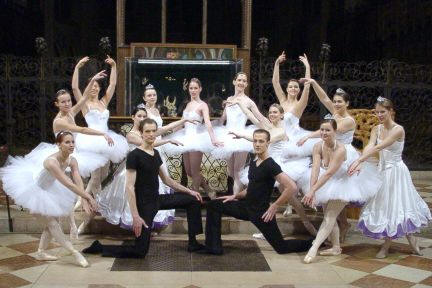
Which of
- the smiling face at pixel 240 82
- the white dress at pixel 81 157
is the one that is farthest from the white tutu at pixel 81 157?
the smiling face at pixel 240 82

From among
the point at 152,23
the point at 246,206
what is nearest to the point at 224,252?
the point at 246,206

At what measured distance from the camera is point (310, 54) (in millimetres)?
13156

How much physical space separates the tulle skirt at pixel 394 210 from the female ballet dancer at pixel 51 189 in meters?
2.51

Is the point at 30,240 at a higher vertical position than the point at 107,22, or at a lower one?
lower

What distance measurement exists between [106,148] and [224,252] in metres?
1.65

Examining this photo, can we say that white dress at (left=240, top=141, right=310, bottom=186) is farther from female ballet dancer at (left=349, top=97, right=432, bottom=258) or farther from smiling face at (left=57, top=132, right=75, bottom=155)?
smiling face at (left=57, top=132, right=75, bottom=155)

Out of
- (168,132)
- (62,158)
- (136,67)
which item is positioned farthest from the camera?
(136,67)

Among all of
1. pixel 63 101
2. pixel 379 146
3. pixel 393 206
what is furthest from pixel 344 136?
pixel 63 101

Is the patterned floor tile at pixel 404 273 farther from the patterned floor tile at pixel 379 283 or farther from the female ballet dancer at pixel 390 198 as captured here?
the female ballet dancer at pixel 390 198

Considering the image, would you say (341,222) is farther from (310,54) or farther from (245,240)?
(310,54)

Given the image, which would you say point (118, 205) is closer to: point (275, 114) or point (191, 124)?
point (191, 124)

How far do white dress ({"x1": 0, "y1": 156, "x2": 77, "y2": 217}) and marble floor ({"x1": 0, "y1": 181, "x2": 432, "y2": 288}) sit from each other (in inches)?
19.7

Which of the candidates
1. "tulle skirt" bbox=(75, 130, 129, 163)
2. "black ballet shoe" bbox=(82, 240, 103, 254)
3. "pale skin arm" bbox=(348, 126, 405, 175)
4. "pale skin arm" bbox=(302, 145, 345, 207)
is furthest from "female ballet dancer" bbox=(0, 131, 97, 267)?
"pale skin arm" bbox=(348, 126, 405, 175)

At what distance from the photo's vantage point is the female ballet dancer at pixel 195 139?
Answer: 5.57m
